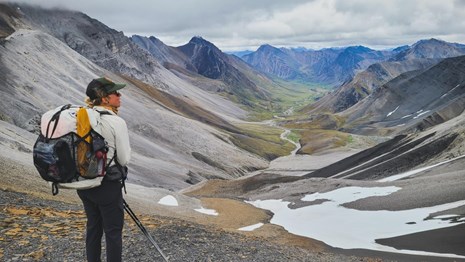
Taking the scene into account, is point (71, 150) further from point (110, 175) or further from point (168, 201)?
point (168, 201)

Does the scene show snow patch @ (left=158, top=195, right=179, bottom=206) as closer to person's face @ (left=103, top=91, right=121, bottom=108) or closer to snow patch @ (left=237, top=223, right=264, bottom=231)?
snow patch @ (left=237, top=223, right=264, bottom=231)

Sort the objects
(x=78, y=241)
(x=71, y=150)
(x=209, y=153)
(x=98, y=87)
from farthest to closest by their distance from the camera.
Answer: (x=209, y=153), (x=78, y=241), (x=98, y=87), (x=71, y=150)

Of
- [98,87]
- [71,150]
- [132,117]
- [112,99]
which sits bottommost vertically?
[132,117]

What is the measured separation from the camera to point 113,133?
8219mm

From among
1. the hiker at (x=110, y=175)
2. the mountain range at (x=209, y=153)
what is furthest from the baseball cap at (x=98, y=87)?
the mountain range at (x=209, y=153)

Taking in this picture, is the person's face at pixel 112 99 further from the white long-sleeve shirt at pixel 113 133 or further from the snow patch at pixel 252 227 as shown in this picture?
the snow patch at pixel 252 227

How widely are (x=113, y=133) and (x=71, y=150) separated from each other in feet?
2.74

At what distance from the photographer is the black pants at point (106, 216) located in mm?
8312

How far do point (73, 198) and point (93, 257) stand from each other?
22.2 metres

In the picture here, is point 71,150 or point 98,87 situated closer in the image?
point 71,150

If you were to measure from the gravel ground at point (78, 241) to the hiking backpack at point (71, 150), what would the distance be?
5064mm

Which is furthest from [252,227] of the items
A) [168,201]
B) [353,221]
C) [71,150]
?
[71,150]

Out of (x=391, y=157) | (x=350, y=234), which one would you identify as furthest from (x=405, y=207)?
(x=391, y=157)

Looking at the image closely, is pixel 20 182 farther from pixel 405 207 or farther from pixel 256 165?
pixel 256 165
